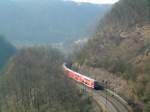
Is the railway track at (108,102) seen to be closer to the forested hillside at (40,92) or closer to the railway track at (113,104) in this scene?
the railway track at (113,104)

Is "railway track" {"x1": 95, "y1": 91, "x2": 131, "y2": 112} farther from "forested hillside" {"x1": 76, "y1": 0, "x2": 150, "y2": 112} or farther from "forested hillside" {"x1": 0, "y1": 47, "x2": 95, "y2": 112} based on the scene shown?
"forested hillside" {"x1": 0, "y1": 47, "x2": 95, "y2": 112}

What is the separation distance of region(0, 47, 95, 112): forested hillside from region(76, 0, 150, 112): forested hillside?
316 inches

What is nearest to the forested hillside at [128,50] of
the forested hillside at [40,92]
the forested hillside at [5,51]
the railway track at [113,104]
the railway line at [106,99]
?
the railway line at [106,99]

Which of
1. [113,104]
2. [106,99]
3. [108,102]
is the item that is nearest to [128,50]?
[106,99]

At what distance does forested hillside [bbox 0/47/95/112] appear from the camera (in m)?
44.9

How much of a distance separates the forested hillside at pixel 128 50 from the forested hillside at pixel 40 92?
8017mm

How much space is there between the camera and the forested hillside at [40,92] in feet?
147

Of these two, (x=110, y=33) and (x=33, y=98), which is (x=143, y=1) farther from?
(x=33, y=98)

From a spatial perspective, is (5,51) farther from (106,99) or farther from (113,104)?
(113,104)

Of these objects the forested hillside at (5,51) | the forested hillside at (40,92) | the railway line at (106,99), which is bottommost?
the forested hillside at (5,51)

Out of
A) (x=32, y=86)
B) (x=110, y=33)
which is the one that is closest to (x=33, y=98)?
(x=32, y=86)

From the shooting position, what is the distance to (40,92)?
1877 inches

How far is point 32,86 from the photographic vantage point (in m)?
51.5

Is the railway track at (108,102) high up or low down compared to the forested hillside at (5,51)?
up
